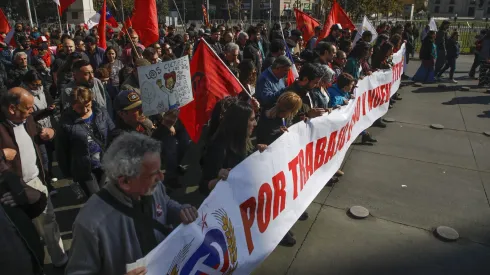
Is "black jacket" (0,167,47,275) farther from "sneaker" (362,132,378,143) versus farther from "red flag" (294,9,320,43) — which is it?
"red flag" (294,9,320,43)

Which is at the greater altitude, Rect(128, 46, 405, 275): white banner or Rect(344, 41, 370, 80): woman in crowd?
Rect(344, 41, 370, 80): woman in crowd

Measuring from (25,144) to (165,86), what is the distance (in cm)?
140

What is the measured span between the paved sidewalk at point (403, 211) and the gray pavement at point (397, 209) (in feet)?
0.03

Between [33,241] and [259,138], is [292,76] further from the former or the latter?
[33,241]

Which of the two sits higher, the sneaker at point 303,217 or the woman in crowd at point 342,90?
the woman in crowd at point 342,90

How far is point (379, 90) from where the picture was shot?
679 cm

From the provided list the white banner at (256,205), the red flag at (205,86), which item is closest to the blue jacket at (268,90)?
the red flag at (205,86)

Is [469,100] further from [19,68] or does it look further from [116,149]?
[116,149]

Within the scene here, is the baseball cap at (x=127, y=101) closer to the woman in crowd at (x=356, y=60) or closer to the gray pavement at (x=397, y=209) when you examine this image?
the gray pavement at (x=397, y=209)

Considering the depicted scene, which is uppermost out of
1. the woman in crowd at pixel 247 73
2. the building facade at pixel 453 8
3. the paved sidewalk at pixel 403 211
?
the building facade at pixel 453 8

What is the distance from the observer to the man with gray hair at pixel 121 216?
5.76 feet

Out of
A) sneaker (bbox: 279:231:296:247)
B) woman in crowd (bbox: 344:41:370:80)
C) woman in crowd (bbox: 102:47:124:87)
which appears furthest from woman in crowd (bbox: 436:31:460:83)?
sneaker (bbox: 279:231:296:247)

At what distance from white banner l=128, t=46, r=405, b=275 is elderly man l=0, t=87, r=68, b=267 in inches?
58.2

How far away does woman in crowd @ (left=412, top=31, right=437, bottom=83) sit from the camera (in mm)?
11258
